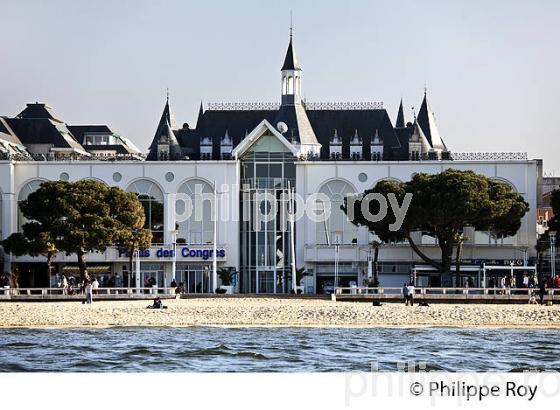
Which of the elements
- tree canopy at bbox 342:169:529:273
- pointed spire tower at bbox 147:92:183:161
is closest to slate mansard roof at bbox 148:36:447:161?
pointed spire tower at bbox 147:92:183:161

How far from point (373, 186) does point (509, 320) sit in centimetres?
2543

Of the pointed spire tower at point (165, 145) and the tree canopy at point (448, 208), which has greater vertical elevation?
the pointed spire tower at point (165, 145)

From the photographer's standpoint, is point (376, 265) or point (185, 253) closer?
point (376, 265)

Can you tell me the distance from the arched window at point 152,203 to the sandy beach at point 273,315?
17.7 metres

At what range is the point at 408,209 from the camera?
56375mm

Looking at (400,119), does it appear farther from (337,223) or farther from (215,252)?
(215,252)

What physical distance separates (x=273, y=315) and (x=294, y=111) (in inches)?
1131

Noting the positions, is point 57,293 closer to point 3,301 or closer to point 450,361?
point 3,301

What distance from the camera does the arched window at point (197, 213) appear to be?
64.4 m

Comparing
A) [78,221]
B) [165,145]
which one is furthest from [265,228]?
[78,221]

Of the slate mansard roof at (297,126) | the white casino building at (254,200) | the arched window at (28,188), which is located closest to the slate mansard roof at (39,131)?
the white casino building at (254,200)

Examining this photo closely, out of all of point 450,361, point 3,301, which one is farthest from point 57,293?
point 450,361

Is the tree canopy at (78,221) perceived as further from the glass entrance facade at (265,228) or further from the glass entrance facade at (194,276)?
the glass entrance facade at (265,228)

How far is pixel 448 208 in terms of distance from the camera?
55.2 metres
